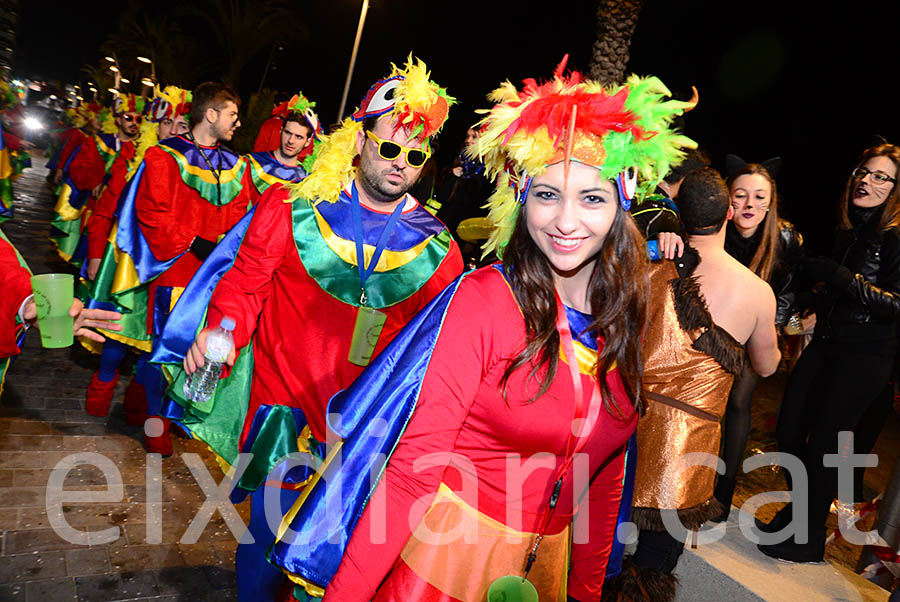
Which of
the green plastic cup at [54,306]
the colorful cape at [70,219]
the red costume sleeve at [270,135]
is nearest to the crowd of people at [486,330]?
the green plastic cup at [54,306]

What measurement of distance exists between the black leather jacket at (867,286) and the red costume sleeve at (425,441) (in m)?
3.21

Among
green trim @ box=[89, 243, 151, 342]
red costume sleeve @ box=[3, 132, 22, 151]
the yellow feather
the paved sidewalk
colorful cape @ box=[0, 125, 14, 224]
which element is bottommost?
the paved sidewalk

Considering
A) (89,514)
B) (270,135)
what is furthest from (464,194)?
(89,514)

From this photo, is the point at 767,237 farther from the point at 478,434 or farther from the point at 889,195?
the point at 478,434

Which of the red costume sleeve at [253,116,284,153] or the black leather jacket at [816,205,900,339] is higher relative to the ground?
the red costume sleeve at [253,116,284,153]

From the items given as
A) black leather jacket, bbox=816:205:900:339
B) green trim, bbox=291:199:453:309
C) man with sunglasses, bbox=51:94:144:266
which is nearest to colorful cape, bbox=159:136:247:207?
green trim, bbox=291:199:453:309

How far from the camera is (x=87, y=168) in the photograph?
8984 mm

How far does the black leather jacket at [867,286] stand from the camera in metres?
3.73

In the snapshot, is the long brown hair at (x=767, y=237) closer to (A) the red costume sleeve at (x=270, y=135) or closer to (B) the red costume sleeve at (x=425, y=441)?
(B) the red costume sleeve at (x=425, y=441)

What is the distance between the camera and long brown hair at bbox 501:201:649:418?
5.83ft

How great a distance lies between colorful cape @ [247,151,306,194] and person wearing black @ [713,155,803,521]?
3354 mm

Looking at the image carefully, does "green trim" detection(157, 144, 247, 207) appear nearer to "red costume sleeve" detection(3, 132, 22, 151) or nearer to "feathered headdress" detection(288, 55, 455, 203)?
"red costume sleeve" detection(3, 132, 22, 151)

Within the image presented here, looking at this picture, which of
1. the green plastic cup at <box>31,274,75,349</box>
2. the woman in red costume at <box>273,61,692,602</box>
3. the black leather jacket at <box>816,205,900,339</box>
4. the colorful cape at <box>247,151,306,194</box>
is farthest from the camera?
the colorful cape at <box>247,151,306,194</box>

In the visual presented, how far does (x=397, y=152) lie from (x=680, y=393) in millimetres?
1802
